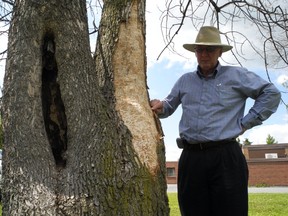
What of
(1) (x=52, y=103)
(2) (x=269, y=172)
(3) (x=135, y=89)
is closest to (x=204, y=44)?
(3) (x=135, y=89)

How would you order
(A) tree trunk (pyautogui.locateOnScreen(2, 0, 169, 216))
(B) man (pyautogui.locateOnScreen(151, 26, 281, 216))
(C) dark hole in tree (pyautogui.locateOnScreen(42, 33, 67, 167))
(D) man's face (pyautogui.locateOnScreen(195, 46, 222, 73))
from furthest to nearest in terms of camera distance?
(D) man's face (pyautogui.locateOnScreen(195, 46, 222, 73)) → (B) man (pyautogui.locateOnScreen(151, 26, 281, 216)) → (C) dark hole in tree (pyautogui.locateOnScreen(42, 33, 67, 167)) → (A) tree trunk (pyautogui.locateOnScreen(2, 0, 169, 216))

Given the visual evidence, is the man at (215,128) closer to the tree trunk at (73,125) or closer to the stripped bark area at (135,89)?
the stripped bark area at (135,89)

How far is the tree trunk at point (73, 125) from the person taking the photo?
2.69m

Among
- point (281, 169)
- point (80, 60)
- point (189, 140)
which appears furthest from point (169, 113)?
point (281, 169)

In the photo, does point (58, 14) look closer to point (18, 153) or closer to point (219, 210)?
point (18, 153)

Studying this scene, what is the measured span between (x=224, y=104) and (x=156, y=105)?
61 centimetres

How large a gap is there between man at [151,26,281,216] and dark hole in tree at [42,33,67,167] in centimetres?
74

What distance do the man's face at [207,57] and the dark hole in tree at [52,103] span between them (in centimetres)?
134

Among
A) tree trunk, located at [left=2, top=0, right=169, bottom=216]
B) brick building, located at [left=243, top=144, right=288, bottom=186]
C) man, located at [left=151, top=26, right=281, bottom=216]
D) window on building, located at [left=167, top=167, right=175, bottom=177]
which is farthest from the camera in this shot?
window on building, located at [left=167, top=167, right=175, bottom=177]

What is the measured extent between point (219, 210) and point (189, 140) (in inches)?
24.4

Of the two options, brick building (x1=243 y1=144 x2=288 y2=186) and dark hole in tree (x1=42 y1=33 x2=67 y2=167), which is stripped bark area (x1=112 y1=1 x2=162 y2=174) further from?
brick building (x1=243 y1=144 x2=288 y2=186)

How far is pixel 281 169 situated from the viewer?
32875mm

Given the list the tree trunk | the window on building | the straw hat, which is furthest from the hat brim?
the window on building

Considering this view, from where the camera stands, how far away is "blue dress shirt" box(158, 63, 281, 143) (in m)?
3.63
